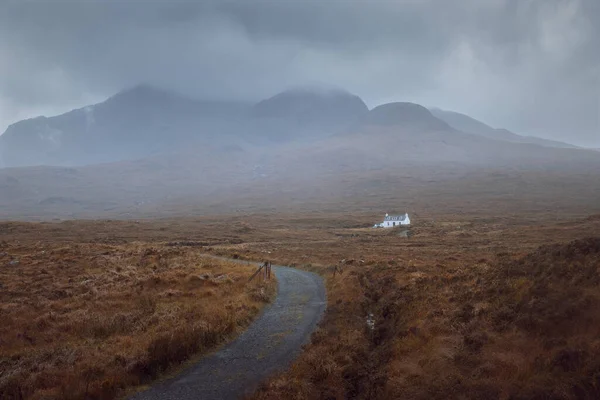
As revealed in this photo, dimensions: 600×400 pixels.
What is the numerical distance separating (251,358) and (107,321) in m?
7.68

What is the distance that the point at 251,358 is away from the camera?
1398 centimetres

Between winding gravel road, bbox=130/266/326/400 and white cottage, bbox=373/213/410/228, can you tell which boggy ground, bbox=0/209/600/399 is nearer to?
winding gravel road, bbox=130/266/326/400

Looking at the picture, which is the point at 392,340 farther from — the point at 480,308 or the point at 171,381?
the point at 171,381

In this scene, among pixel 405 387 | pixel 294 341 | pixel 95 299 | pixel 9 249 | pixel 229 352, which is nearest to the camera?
pixel 405 387

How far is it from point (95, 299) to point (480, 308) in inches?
769

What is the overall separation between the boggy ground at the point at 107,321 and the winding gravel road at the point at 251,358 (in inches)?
31.3

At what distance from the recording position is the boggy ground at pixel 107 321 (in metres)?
11.8

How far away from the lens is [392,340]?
49.6 ft

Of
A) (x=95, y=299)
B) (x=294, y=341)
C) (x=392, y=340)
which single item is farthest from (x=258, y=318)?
(x=95, y=299)

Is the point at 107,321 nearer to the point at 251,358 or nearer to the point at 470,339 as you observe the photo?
the point at 251,358

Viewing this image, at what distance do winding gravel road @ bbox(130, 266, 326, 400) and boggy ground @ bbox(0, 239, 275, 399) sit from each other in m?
0.80

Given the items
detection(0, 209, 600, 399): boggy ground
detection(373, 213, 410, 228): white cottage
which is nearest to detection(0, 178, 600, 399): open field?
detection(0, 209, 600, 399): boggy ground

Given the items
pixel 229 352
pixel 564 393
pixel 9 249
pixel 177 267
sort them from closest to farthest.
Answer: pixel 564 393
pixel 229 352
pixel 177 267
pixel 9 249

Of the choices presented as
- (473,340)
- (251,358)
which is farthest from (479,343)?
(251,358)
